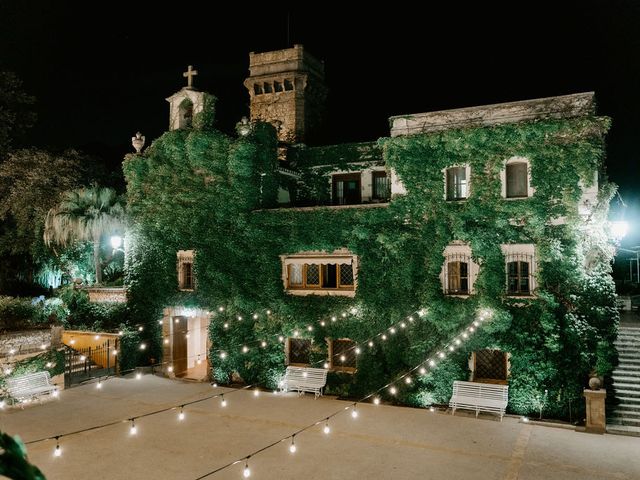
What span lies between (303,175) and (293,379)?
959 centimetres

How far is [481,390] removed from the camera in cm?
1634

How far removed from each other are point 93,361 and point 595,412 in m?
19.3

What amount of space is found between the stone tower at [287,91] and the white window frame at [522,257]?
15.8 metres

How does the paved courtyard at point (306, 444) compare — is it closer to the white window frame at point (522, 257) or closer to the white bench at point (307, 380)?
the white bench at point (307, 380)

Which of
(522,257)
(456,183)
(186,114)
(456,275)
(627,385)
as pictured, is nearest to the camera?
(627,385)

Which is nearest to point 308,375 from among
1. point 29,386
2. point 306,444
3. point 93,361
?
point 306,444

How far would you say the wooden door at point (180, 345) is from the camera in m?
22.8

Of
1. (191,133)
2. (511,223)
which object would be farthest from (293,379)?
(191,133)

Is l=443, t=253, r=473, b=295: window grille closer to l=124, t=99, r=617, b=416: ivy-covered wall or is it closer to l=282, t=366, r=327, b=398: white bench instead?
l=124, t=99, r=617, b=416: ivy-covered wall

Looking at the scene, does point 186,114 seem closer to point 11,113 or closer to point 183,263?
point 183,263

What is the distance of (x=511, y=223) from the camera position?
1717cm

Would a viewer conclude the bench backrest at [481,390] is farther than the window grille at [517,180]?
No

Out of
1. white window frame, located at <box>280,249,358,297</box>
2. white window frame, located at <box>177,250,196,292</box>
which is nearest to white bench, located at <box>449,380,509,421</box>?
white window frame, located at <box>280,249,358,297</box>

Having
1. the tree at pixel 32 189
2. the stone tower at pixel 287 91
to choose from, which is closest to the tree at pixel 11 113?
the tree at pixel 32 189
